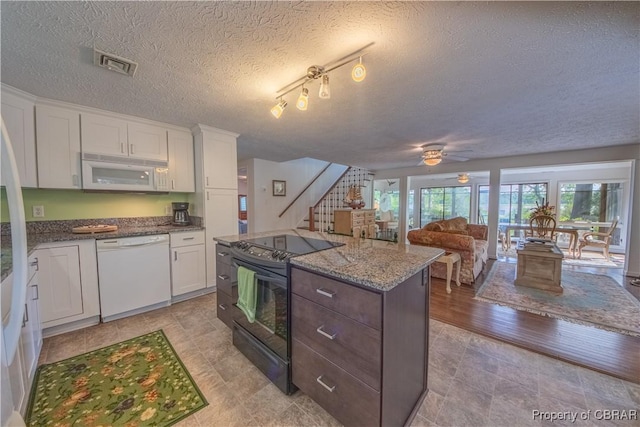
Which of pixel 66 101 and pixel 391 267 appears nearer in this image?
pixel 391 267

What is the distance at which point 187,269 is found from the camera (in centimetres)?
303

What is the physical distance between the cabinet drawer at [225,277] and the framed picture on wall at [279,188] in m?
3.72

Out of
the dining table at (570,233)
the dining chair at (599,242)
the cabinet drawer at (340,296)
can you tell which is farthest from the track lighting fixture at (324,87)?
the dining chair at (599,242)

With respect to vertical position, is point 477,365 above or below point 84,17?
below

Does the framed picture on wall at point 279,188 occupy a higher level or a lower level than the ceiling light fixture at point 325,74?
lower

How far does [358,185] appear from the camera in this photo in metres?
6.64

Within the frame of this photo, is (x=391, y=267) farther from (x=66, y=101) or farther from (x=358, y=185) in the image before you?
(x=358, y=185)

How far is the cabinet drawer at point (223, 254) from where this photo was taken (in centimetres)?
212

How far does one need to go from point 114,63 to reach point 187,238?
76.9 inches

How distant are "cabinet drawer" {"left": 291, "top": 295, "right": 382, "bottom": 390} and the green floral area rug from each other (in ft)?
2.85

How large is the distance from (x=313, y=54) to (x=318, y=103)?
80cm

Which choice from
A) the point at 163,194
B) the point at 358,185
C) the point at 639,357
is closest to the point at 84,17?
the point at 163,194

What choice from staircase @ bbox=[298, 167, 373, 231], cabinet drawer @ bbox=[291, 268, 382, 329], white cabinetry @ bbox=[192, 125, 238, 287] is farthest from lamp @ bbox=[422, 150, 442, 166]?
cabinet drawer @ bbox=[291, 268, 382, 329]

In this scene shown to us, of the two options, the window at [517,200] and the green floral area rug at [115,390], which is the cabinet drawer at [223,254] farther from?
the window at [517,200]
